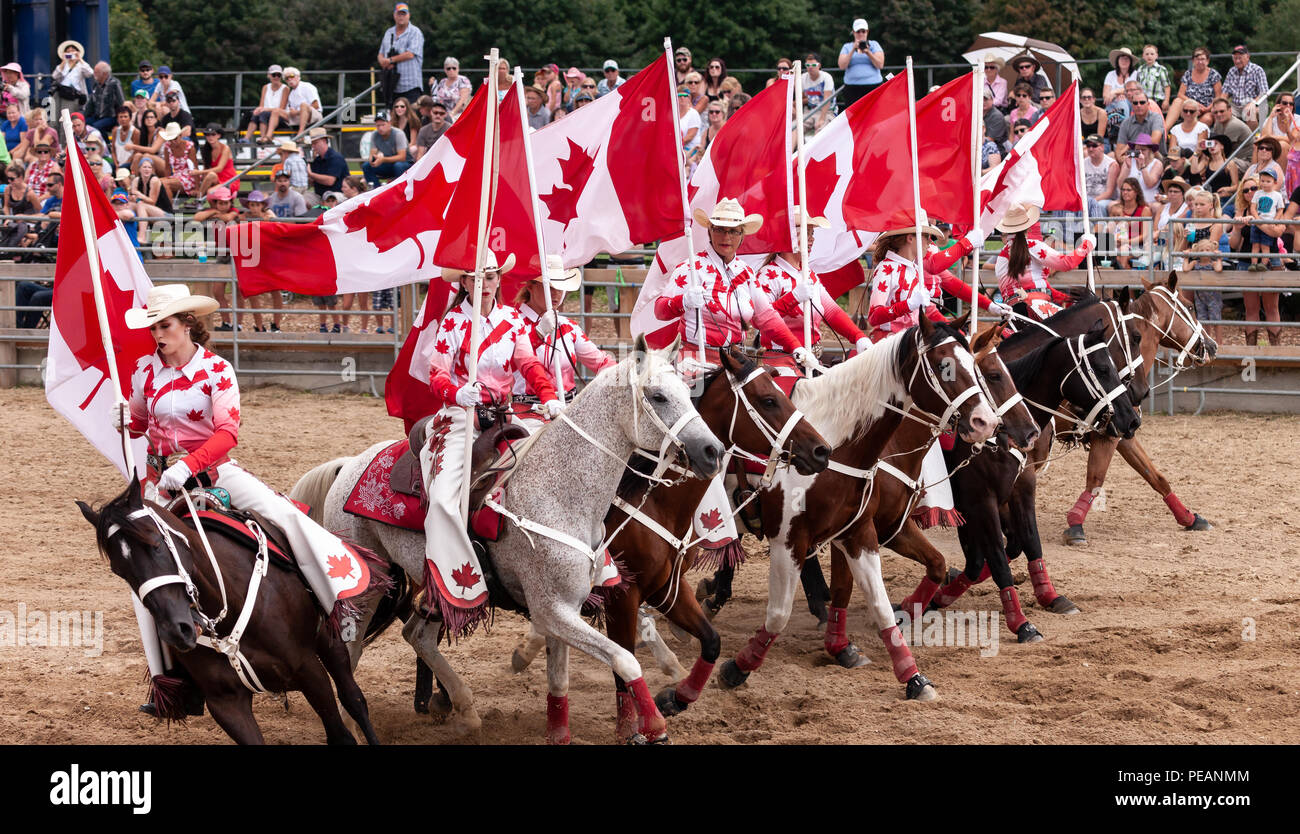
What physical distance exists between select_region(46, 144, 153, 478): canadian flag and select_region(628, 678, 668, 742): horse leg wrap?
8.86 ft

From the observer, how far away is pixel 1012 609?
9219 mm

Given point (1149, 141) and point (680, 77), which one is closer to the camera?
point (1149, 141)

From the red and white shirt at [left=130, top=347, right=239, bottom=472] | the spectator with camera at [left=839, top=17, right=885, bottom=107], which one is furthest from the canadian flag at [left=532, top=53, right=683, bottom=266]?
the spectator with camera at [left=839, top=17, right=885, bottom=107]

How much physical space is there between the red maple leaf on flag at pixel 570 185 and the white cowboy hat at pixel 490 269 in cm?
93

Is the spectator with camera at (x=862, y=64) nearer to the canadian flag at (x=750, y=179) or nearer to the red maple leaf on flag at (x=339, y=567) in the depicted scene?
the canadian flag at (x=750, y=179)

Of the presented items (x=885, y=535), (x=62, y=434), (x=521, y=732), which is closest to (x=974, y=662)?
(x=885, y=535)

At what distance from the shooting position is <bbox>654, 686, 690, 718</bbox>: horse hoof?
7.82m

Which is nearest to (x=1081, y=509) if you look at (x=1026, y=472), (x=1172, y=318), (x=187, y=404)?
(x=1172, y=318)

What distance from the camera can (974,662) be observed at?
8.74 m

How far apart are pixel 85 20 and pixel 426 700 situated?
76.1 ft

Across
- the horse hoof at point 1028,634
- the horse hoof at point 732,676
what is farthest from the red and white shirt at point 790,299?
the horse hoof at point 1028,634

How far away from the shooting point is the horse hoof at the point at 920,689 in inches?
313

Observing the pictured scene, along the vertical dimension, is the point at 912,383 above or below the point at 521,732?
above

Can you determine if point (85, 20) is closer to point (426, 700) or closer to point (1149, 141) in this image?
point (1149, 141)
